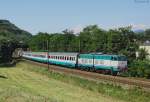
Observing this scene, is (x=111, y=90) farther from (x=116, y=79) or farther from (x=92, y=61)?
(x=92, y=61)

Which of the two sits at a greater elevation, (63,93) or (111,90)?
(111,90)

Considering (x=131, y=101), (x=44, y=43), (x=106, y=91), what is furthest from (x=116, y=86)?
(x=44, y=43)

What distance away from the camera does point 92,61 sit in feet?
214

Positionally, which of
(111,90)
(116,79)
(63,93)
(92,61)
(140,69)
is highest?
(92,61)

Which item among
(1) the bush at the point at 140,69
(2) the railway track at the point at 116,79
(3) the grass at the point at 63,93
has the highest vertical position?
(1) the bush at the point at 140,69

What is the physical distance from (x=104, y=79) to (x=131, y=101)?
13.3m

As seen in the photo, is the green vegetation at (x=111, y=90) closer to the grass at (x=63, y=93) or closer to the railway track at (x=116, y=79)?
the grass at (x=63, y=93)

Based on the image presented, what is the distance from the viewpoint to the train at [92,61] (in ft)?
193

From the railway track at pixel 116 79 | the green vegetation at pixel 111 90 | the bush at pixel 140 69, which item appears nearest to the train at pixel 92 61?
the bush at pixel 140 69

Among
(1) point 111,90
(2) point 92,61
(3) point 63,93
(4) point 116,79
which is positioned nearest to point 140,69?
(2) point 92,61

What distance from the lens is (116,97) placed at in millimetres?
41781

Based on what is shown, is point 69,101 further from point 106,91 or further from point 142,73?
point 142,73

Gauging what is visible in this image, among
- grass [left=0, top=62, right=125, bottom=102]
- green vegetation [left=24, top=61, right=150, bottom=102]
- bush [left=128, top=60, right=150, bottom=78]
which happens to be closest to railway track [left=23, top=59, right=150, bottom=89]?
green vegetation [left=24, top=61, right=150, bottom=102]

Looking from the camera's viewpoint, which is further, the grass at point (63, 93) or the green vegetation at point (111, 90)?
the green vegetation at point (111, 90)
